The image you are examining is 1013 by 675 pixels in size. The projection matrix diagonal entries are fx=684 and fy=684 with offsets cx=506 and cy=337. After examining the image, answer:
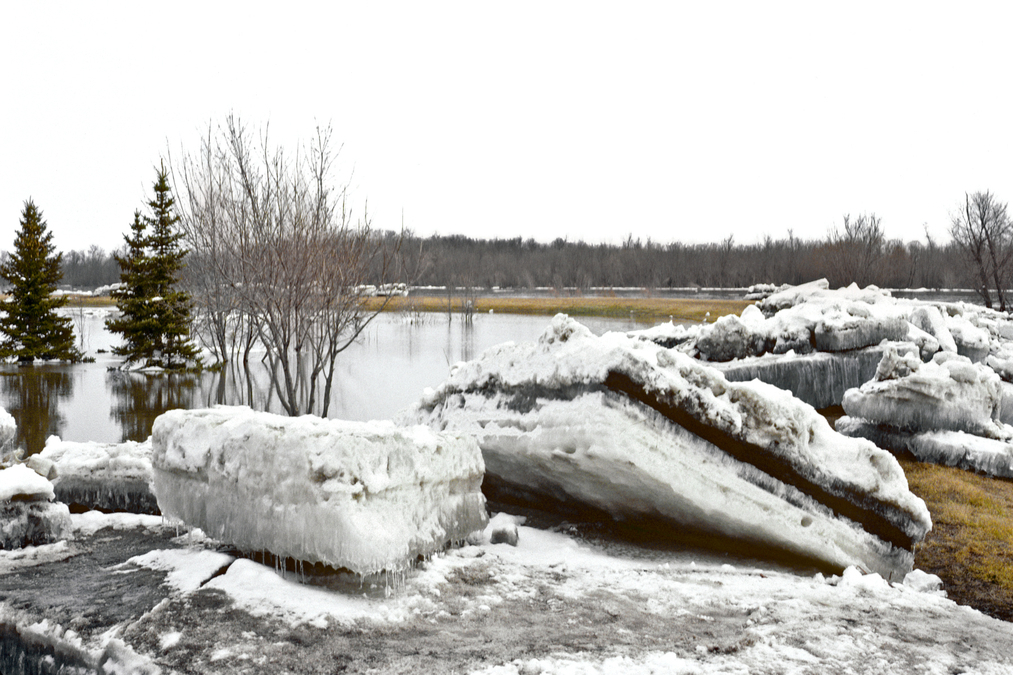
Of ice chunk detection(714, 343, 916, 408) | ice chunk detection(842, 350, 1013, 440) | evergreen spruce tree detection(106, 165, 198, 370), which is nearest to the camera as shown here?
ice chunk detection(842, 350, 1013, 440)

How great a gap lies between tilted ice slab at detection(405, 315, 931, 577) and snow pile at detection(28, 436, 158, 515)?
2.95 meters

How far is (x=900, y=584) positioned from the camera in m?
4.22

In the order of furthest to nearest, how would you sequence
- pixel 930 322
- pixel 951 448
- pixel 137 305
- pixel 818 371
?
pixel 137 305, pixel 930 322, pixel 818 371, pixel 951 448

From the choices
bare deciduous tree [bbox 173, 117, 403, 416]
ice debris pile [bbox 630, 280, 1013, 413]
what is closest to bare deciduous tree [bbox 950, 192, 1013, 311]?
ice debris pile [bbox 630, 280, 1013, 413]

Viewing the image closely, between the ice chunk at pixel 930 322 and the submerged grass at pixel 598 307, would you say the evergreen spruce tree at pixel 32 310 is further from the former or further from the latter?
the ice chunk at pixel 930 322

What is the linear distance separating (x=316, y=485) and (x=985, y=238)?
3001 cm

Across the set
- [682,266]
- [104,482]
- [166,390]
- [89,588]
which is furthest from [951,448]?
[682,266]

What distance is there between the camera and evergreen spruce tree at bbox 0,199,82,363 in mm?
22594

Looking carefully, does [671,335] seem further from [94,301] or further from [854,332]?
[94,301]

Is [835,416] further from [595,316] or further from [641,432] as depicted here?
[595,316]

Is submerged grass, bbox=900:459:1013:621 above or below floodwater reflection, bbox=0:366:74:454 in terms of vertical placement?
above

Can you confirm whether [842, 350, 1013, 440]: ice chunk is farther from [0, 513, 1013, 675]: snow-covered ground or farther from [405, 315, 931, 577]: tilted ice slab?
[0, 513, 1013, 675]: snow-covered ground

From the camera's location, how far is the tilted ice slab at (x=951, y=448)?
6.99 m

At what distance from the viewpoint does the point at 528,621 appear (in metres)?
3.24
